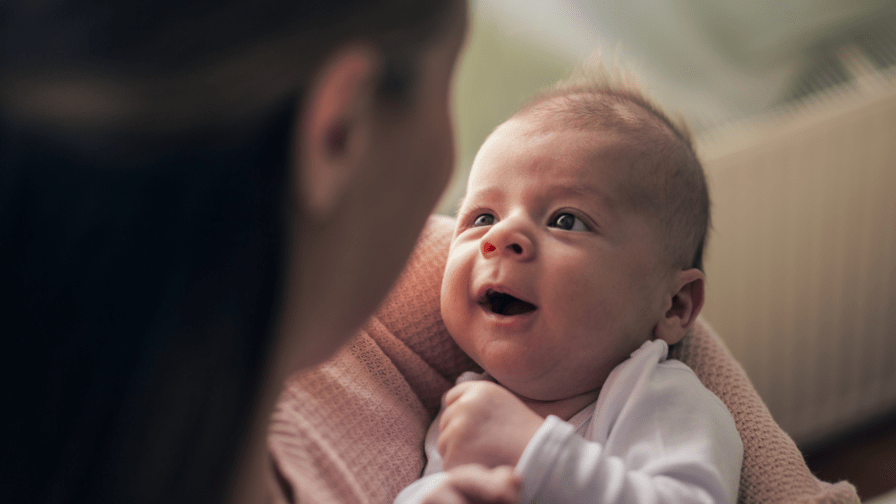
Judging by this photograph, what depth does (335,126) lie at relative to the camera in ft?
1.15

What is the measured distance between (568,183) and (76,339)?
Result: 2.07 feet

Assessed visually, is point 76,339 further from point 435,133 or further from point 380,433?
point 380,433

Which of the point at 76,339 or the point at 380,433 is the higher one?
the point at 76,339

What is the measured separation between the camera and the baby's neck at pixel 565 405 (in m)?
0.88

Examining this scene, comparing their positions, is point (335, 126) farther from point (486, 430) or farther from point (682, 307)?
point (682, 307)

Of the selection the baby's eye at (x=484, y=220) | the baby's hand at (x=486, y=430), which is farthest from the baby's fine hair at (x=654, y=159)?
the baby's hand at (x=486, y=430)

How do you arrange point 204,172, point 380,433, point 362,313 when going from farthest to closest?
point 380,433 < point 362,313 < point 204,172

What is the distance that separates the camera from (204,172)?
314 mm

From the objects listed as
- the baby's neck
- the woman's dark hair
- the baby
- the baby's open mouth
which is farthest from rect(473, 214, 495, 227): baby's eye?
the woman's dark hair

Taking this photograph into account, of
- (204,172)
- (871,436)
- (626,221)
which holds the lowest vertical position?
(871,436)

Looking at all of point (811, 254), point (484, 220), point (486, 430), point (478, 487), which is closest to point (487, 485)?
point (478, 487)

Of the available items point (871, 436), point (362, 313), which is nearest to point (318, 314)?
point (362, 313)

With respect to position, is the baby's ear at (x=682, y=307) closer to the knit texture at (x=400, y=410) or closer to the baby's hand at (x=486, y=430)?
the knit texture at (x=400, y=410)

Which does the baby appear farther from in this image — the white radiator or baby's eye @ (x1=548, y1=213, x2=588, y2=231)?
the white radiator
